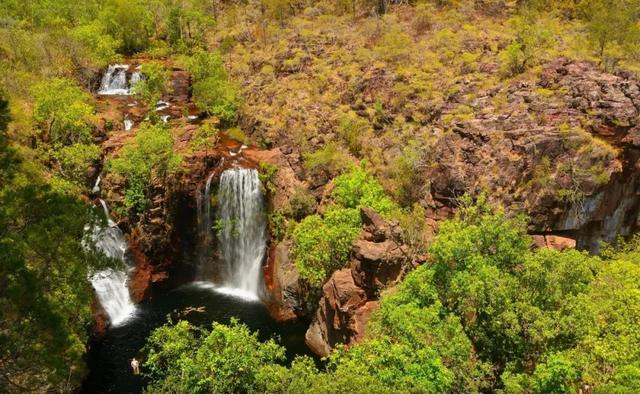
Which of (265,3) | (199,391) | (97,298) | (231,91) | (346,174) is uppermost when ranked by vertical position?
(265,3)

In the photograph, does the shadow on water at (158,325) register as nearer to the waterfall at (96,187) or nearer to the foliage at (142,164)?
the foliage at (142,164)

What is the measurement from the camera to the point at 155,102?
50375mm

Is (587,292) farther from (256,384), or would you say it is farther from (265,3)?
(265,3)

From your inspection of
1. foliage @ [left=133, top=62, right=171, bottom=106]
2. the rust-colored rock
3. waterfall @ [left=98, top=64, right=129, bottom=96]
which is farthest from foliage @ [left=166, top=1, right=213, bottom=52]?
the rust-colored rock

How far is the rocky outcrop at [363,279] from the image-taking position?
28844mm

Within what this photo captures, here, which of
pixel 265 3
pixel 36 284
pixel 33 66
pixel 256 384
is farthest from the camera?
pixel 265 3

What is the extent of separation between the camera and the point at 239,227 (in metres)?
39.7

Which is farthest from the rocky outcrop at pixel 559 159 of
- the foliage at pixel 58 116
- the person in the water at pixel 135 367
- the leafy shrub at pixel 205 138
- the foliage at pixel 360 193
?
the foliage at pixel 58 116

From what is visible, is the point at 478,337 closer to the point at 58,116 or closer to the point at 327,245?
the point at 327,245

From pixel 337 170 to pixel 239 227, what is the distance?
29.5 feet

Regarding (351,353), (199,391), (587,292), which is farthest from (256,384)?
(587,292)

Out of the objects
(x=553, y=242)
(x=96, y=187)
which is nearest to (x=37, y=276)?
(x=96, y=187)

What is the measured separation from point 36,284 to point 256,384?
31.3 feet

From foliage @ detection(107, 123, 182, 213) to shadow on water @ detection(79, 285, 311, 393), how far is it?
7.66 metres
